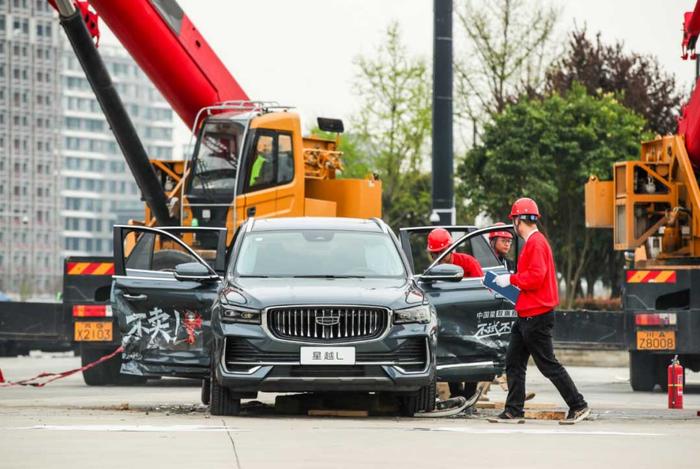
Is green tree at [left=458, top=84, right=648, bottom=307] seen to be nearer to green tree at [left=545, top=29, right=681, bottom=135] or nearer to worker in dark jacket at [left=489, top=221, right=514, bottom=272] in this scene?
green tree at [left=545, top=29, right=681, bottom=135]

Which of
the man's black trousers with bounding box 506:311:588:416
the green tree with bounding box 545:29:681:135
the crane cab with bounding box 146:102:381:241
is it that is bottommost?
the man's black trousers with bounding box 506:311:588:416

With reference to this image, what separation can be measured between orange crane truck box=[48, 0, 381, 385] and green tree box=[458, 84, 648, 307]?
1281 inches

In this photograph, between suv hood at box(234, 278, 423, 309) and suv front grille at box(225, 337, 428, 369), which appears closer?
suv front grille at box(225, 337, 428, 369)

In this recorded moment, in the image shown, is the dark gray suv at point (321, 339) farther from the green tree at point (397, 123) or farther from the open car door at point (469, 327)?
the green tree at point (397, 123)

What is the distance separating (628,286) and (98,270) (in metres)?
6.76

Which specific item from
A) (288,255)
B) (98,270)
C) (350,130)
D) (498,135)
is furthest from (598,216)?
(350,130)

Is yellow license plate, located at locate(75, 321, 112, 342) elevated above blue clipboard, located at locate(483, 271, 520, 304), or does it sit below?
below

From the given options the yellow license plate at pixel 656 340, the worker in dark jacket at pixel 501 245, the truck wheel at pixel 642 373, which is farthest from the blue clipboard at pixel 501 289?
the truck wheel at pixel 642 373

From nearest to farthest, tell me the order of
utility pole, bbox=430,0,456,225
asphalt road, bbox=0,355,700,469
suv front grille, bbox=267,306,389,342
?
asphalt road, bbox=0,355,700,469, suv front grille, bbox=267,306,389,342, utility pole, bbox=430,0,456,225

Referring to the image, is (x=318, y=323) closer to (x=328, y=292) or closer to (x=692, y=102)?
(x=328, y=292)

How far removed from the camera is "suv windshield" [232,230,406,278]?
15227 mm

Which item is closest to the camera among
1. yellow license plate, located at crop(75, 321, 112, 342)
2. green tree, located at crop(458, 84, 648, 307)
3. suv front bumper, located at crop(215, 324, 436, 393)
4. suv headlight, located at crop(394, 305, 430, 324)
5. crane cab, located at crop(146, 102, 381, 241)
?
suv front bumper, located at crop(215, 324, 436, 393)

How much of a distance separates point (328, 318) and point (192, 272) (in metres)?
1.87

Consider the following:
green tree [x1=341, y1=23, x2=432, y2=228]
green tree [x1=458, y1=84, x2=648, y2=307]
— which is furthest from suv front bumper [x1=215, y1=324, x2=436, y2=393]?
green tree [x1=341, y1=23, x2=432, y2=228]
